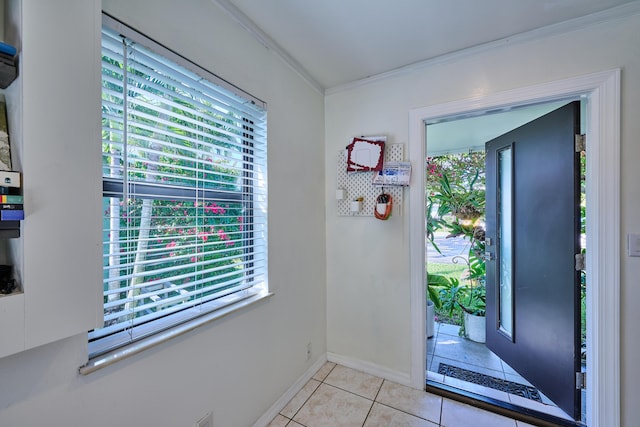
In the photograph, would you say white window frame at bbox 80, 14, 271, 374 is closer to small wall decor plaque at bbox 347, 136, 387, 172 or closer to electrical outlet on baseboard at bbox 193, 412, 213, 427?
electrical outlet on baseboard at bbox 193, 412, 213, 427

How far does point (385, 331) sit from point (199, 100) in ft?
6.54

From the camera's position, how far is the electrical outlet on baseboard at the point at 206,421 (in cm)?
118

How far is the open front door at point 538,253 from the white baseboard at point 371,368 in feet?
3.15

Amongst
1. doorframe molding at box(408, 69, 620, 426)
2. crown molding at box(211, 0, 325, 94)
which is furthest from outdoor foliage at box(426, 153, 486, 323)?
crown molding at box(211, 0, 325, 94)

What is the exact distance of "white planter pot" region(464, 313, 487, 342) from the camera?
2.65 meters

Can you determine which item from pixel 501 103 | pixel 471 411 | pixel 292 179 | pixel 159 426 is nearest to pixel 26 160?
pixel 159 426

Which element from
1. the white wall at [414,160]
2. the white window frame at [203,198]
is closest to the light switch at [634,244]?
the white wall at [414,160]

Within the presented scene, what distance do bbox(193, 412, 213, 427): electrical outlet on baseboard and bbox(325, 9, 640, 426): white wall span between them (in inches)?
46.8

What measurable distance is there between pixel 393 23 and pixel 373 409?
238 cm

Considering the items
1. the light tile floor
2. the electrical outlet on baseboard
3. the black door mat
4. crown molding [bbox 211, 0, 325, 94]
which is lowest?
the black door mat

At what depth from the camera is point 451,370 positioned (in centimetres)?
216

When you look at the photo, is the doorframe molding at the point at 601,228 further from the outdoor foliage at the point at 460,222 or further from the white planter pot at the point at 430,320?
the outdoor foliage at the point at 460,222

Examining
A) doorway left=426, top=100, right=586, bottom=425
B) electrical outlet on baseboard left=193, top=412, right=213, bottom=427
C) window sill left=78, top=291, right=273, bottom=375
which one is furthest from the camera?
doorway left=426, top=100, right=586, bottom=425

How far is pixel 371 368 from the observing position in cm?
204
